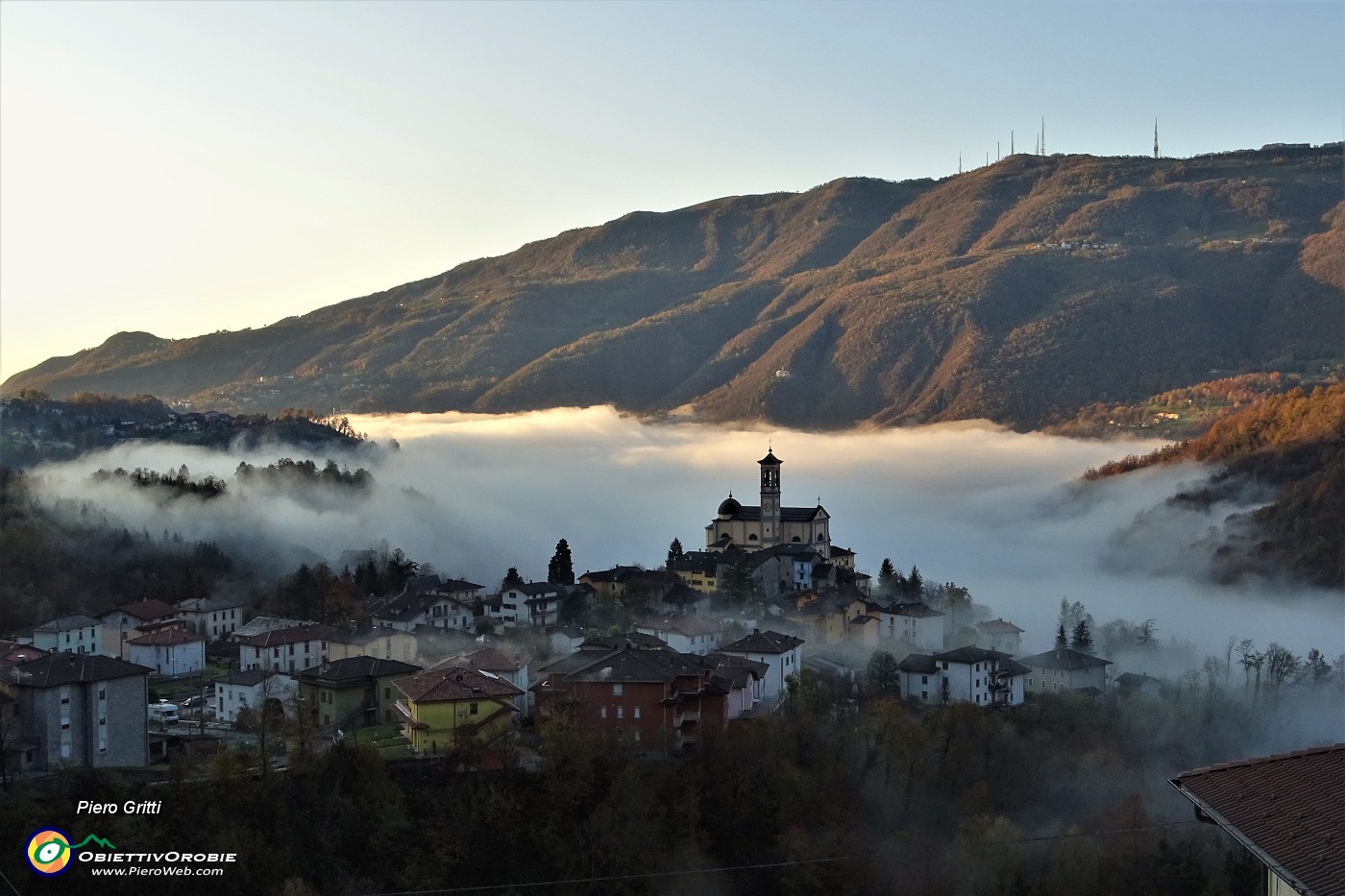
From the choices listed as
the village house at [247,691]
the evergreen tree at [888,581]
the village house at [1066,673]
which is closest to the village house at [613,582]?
the evergreen tree at [888,581]

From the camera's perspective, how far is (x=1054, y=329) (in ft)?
554

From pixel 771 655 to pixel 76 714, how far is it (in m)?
21.4

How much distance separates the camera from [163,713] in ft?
123

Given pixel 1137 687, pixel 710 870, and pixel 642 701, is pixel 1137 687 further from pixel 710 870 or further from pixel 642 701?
pixel 710 870

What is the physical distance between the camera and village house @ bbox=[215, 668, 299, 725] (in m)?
37.3

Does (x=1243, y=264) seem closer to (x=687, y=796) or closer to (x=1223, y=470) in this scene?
Result: (x=1223, y=470)

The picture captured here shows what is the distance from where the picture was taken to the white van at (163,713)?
1443 inches

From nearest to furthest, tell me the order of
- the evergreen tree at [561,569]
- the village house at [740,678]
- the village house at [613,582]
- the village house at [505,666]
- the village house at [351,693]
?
the village house at [351,693], the village house at [505,666], the village house at [740,678], the village house at [613,582], the evergreen tree at [561,569]

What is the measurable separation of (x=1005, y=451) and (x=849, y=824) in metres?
117

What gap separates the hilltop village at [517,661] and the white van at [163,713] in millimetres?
96

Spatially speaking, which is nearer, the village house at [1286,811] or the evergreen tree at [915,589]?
the village house at [1286,811]

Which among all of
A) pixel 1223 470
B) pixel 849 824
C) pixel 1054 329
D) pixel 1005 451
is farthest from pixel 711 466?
pixel 849 824

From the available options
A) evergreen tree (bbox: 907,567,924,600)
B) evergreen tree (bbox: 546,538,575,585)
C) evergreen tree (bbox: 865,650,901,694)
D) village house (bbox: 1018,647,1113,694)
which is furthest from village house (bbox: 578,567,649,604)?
village house (bbox: 1018,647,1113,694)

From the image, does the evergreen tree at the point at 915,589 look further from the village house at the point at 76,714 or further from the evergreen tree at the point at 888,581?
the village house at the point at 76,714
